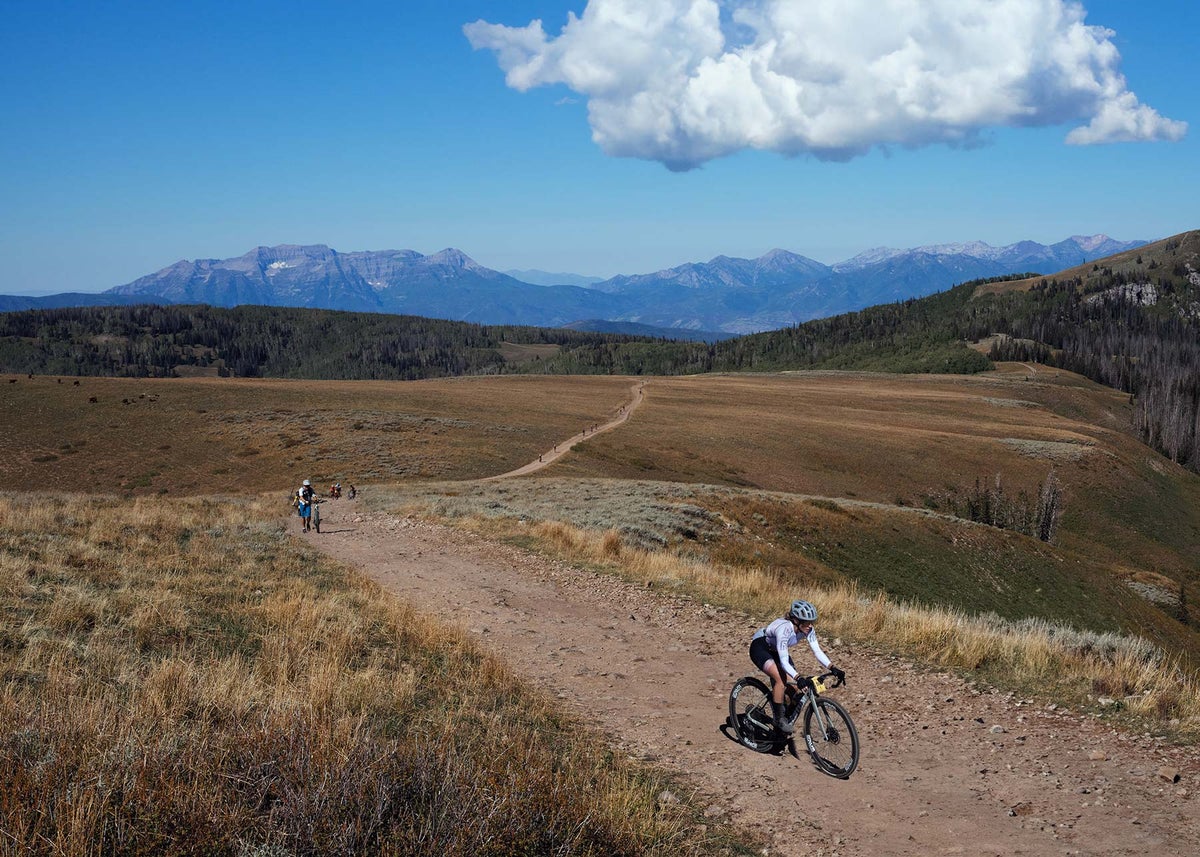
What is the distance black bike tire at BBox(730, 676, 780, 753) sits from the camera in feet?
28.5

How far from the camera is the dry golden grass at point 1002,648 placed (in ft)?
33.1

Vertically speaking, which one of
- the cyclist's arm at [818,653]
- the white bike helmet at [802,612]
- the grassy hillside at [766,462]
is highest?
the white bike helmet at [802,612]

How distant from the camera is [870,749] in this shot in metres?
8.88

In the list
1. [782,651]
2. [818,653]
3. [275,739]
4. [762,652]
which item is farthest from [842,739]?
[275,739]

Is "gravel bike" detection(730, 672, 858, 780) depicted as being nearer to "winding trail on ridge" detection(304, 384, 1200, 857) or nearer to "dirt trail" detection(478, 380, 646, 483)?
"winding trail on ridge" detection(304, 384, 1200, 857)

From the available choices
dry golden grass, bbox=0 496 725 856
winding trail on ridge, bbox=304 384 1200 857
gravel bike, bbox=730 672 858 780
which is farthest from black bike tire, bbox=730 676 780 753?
dry golden grass, bbox=0 496 725 856

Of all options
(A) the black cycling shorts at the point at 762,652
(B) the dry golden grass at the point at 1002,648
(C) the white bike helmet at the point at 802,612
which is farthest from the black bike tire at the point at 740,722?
(B) the dry golden grass at the point at 1002,648

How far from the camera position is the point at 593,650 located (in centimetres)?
1227

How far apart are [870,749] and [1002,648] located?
4.77m

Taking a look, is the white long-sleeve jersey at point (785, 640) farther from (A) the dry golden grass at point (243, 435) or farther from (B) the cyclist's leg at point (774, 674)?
(A) the dry golden grass at point (243, 435)

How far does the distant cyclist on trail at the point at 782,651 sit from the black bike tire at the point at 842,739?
0.26m

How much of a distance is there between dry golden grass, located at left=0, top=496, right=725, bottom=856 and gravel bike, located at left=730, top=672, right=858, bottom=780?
1.78 m

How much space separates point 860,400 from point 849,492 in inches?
1785

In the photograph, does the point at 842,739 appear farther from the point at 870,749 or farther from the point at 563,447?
the point at 563,447
